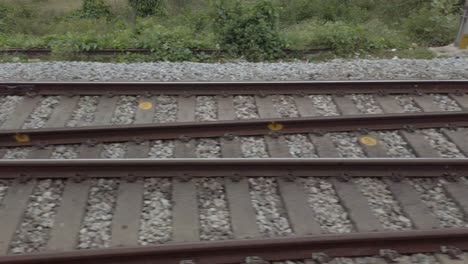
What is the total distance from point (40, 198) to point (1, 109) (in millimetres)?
2279

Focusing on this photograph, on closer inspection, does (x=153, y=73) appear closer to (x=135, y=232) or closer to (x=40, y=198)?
(x=40, y=198)

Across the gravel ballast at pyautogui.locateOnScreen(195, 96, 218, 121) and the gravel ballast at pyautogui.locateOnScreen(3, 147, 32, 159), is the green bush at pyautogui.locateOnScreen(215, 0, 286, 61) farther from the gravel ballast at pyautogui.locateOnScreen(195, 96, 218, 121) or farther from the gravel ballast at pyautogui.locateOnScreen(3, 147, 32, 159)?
the gravel ballast at pyautogui.locateOnScreen(3, 147, 32, 159)

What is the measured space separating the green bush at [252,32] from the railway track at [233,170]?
8.38 ft

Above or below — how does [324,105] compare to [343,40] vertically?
below

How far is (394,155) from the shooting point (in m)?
5.23

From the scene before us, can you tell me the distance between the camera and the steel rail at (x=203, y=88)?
641 centimetres

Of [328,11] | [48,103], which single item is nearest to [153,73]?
[48,103]

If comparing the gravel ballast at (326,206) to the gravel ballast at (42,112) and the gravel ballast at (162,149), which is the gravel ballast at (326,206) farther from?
the gravel ballast at (42,112)

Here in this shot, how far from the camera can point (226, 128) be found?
5547 millimetres

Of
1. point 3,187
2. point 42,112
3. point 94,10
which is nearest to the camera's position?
point 3,187

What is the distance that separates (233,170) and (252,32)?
483cm

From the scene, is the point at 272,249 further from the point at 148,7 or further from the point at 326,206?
the point at 148,7

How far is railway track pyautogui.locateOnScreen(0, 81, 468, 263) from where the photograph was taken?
12.8 feet

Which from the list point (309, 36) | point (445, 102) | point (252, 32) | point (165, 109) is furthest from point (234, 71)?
point (445, 102)
